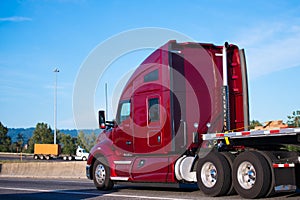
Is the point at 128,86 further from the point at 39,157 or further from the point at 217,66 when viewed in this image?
the point at 39,157

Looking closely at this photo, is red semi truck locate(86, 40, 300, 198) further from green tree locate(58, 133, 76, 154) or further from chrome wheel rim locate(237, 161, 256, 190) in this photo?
green tree locate(58, 133, 76, 154)

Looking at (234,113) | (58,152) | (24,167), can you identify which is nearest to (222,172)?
(234,113)

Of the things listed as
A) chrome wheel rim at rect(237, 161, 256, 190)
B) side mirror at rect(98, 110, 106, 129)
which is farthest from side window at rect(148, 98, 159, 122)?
chrome wheel rim at rect(237, 161, 256, 190)

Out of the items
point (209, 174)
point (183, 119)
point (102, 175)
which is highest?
point (183, 119)

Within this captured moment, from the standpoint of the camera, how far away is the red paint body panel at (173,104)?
13.4 meters

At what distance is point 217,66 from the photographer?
46.6 feet

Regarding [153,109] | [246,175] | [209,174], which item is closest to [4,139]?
[153,109]

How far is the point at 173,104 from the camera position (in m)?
13.5

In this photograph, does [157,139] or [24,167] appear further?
[24,167]

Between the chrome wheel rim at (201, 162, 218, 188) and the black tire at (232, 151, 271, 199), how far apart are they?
2.21ft

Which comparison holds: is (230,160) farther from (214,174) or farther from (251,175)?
(251,175)

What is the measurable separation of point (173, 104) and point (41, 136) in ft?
317

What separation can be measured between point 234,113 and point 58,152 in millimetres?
65055

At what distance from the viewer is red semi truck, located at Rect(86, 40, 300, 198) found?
1222cm
